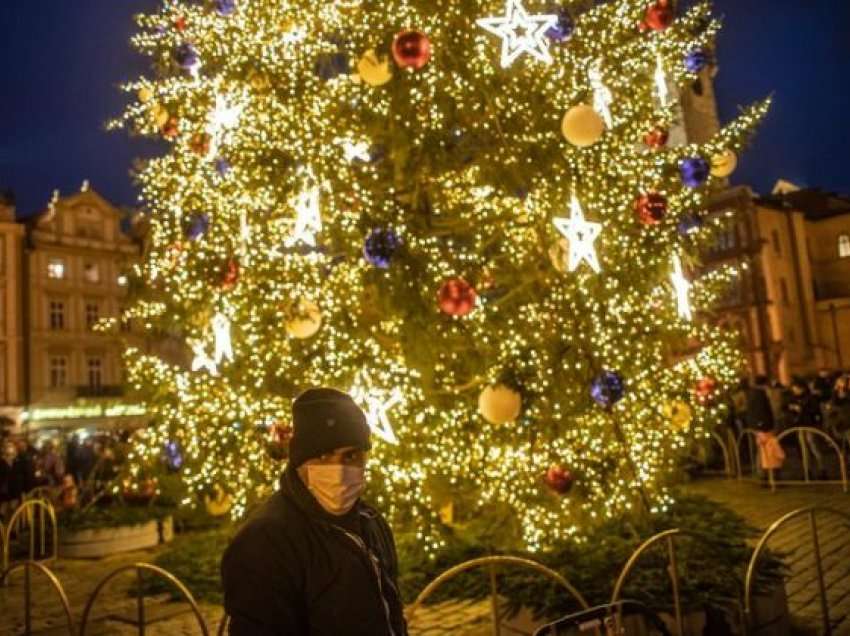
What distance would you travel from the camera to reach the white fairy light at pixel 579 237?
7867 millimetres

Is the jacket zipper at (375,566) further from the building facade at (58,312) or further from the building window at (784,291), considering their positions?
the building facade at (58,312)

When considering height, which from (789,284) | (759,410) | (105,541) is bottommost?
(105,541)

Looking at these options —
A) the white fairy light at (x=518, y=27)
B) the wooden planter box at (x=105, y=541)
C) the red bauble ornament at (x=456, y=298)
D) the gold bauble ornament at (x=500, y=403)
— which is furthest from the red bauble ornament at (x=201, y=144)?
the wooden planter box at (x=105, y=541)

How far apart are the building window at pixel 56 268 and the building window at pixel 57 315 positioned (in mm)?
1512

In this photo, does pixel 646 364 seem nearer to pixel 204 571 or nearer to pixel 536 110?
pixel 536 110

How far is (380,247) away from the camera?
314 inches

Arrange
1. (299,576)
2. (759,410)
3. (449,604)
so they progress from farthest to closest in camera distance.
→ (759,410) < (449,604) < (299,576)

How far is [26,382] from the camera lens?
159ft

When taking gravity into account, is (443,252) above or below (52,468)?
above

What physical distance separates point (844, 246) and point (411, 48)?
4285 cm

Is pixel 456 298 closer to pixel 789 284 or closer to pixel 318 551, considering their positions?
pixel 318 551

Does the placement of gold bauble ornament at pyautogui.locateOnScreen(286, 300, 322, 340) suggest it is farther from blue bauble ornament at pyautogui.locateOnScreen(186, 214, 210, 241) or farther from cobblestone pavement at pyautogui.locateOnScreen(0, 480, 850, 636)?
cobblestone pavement at pyautogui.locateOnScreen(0, 480, 850, 636)

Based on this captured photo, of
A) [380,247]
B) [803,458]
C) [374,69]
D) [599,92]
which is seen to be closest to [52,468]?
[380,247]

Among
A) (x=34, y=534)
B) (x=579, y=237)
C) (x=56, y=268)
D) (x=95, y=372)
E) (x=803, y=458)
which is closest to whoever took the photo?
(x=579, y=237)
